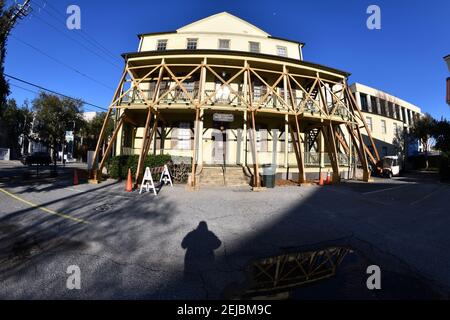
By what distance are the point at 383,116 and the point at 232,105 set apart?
24.1 m

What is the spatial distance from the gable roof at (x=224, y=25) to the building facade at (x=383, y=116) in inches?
553

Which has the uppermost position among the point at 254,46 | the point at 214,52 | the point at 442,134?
the point at 254,46

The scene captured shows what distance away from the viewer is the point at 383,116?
88.6 ft

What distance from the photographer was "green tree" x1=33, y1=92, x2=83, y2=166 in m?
33.3

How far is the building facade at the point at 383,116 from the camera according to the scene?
1005 inches

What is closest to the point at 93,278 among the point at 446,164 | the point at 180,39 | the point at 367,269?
the point at 367,269

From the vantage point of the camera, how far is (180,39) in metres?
18.2

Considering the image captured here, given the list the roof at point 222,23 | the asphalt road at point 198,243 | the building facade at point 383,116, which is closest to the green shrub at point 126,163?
the asphalt road at point 198,243

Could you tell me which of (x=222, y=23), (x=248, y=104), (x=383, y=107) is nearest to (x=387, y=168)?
(x=383, y=107)

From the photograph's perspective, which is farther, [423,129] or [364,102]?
[423,129]

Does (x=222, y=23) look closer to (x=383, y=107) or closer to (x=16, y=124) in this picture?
(x=383, y=107)

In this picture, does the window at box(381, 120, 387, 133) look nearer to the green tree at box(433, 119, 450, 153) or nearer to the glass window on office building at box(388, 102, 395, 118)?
the glass window on office building at box(388, 102, 395, 118)
